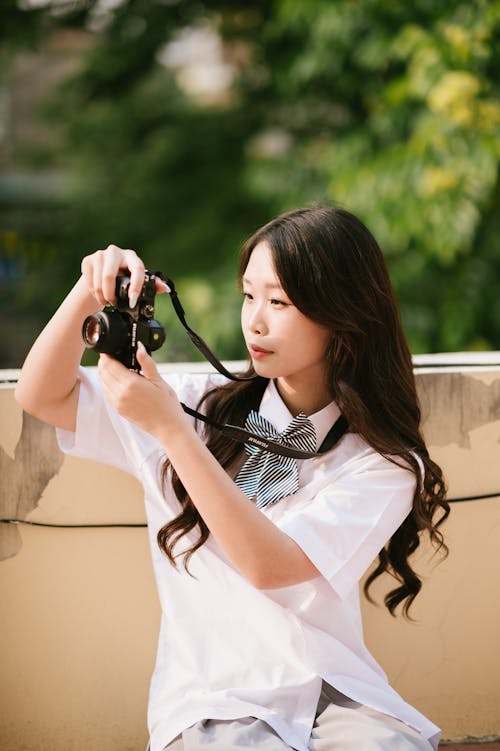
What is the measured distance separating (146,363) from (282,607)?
0.56m

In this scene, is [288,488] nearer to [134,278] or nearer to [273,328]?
[273,328]

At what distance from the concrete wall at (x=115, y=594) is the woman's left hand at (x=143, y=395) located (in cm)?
61

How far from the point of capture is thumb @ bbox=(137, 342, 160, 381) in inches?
57.8

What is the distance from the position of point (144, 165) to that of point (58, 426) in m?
5.84

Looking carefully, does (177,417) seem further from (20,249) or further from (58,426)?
(20,249)

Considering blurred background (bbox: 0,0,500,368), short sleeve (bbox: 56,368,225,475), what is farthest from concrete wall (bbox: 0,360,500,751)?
blurred background (bbox: 0,0,500,368)

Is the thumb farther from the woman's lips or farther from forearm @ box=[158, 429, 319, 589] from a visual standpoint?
the woman's lips

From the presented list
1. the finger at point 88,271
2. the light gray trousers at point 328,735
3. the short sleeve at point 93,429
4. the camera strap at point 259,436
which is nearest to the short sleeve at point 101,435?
the short sleeve at point 93,429

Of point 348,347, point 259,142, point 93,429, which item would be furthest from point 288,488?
point 259,142

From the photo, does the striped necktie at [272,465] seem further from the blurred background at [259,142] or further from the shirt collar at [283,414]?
the blurred background at [259,142]

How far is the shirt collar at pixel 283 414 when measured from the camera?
72.5 inches

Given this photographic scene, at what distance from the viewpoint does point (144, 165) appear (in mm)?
7379

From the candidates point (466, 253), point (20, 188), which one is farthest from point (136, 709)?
point (20, 188)

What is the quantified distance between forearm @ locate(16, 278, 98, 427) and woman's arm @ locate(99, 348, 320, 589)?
0.25 metres
